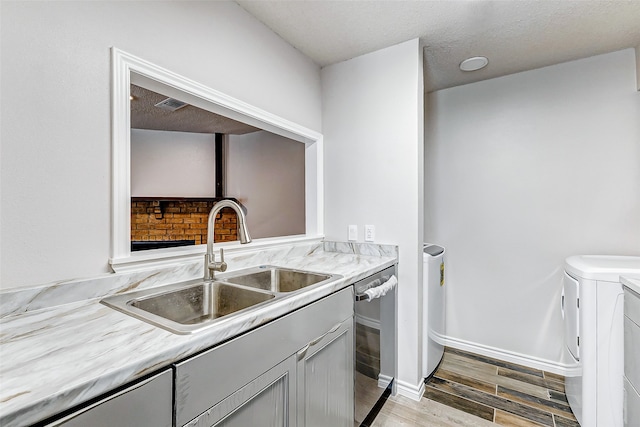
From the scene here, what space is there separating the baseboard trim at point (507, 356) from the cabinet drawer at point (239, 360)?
196 centimetres

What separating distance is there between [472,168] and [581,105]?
84 cm

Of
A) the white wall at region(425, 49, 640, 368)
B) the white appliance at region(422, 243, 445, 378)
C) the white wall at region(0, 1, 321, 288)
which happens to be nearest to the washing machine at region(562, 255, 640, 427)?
the white wall at region(425, 49, 640, 368)

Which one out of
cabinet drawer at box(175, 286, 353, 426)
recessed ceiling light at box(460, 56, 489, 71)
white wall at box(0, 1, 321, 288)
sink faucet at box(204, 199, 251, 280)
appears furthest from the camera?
recessed ceiling light at box(460, 56, 489, 71)

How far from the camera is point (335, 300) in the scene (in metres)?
1.34

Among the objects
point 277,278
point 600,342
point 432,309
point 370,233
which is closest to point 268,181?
point 370,233

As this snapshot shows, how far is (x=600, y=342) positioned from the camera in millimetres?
1539

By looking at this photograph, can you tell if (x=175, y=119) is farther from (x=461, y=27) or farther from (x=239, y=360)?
(x=239, y=360)

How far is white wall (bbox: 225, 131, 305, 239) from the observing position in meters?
3.73

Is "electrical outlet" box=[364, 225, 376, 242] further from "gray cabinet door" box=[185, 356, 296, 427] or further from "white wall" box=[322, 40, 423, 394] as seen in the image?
"gray cabinet door" box=[185, 356, 296, 427]

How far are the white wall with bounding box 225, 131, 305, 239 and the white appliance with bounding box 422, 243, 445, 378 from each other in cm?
176

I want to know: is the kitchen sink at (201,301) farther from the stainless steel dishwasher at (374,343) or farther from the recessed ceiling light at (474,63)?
the recessed ceiling light at (474,63)

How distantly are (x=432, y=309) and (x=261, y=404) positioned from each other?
5.24 ft

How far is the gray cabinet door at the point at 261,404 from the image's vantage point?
0.81m

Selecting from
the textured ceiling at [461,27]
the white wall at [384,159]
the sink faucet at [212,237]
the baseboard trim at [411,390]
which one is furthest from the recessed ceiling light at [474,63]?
the baseboard trim at [411,390]
